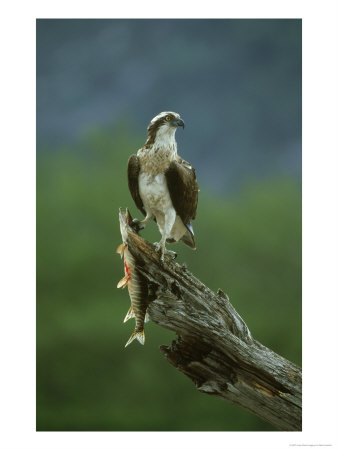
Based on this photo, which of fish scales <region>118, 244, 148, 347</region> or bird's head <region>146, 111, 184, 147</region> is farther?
bird's head <region>146, 111, 184, 147</region>

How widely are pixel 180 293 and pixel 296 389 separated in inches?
34.7

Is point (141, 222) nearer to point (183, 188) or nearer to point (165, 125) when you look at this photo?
point (183, 188)

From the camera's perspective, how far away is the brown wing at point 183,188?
3.24 meters

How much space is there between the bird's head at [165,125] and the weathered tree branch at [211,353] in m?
0.62

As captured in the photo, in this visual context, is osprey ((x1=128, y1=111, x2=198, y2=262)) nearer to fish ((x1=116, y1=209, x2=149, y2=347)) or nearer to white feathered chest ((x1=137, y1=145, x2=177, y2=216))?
white feathered chest ((x1=137, y1=145, x2=177, y2=216))

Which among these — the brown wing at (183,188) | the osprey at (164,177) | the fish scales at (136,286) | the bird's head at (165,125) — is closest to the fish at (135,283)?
the fish scales at (136,286)

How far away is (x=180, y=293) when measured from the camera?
312cm

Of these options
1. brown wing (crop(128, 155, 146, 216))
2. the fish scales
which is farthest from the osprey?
the fish scales

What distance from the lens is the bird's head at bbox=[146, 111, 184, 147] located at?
326cm

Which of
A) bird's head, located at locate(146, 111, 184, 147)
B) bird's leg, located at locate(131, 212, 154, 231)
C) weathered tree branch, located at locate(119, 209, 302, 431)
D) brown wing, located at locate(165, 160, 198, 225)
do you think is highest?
bird's head, located at locate(146, 111, 184, 147)

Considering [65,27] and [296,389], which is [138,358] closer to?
[296,389]

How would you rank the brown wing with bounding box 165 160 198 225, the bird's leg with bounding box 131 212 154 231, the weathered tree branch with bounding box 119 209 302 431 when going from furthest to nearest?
the bird's leg with bounding box 131 212 154 231 → the brown wing with bounding box 165 160 198 225 → the weathered tree branch with bounding box 119 209 302 431

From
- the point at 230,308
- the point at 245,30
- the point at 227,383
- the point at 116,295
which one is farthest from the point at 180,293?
the point at 116,295

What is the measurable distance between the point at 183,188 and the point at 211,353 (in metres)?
1.00
